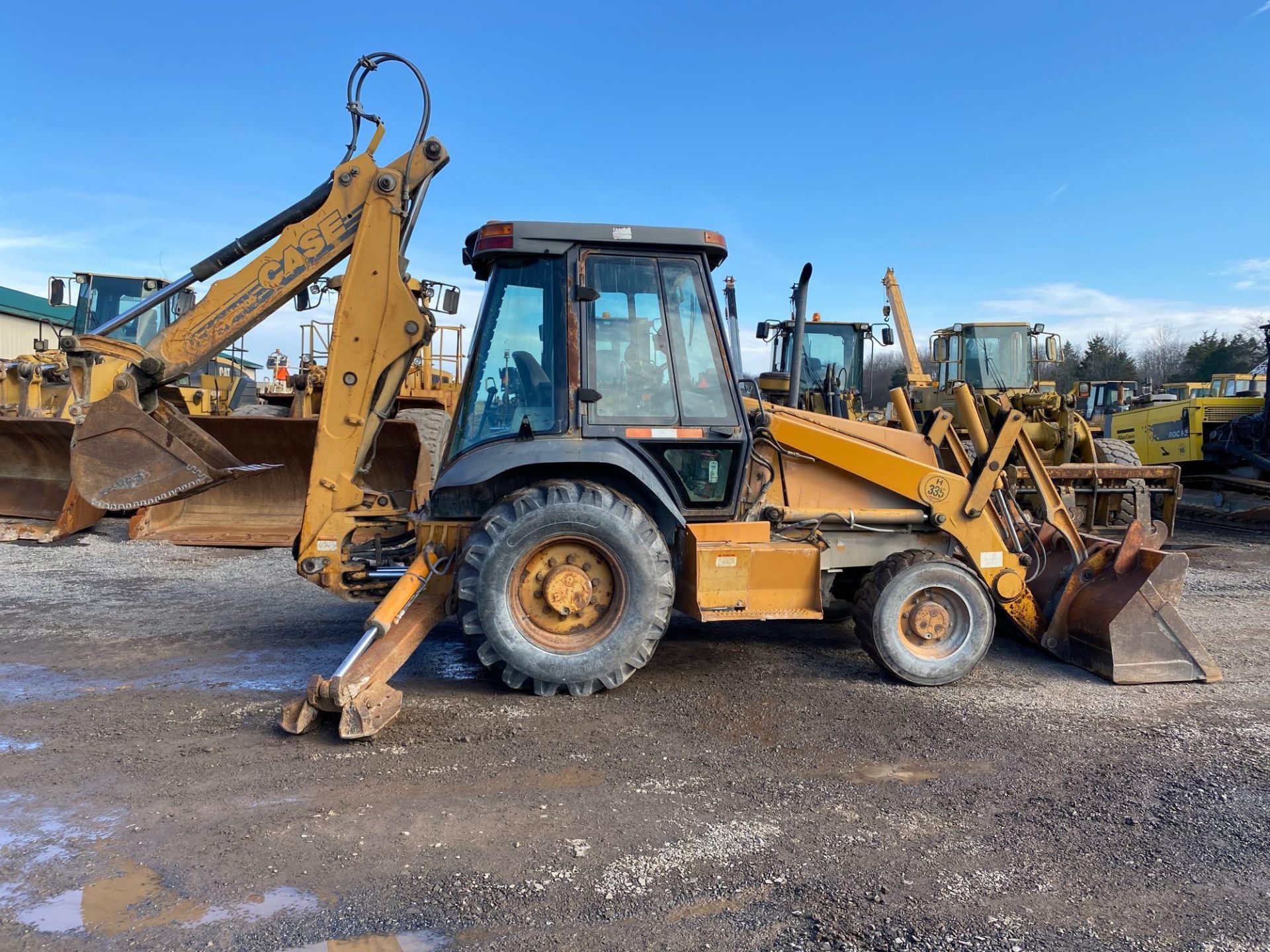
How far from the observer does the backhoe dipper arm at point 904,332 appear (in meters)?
12.6

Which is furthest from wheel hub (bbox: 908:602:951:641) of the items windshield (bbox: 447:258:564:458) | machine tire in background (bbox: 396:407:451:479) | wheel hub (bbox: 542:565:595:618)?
machine tire in background (bbox: 396:407:451:479)

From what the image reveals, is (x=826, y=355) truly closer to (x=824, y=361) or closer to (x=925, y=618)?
(x=824, y=361)

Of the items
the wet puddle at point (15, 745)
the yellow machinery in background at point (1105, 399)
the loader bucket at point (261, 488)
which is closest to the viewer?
the wet puddle at point (15, 745)

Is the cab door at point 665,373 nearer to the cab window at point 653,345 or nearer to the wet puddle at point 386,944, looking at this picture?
the cab window at point 653,345

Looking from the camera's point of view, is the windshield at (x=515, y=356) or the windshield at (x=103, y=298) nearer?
the windshield at (x=515, y=356)

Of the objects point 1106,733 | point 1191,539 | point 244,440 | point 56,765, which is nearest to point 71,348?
point 56,765

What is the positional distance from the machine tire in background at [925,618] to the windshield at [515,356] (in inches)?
79.9

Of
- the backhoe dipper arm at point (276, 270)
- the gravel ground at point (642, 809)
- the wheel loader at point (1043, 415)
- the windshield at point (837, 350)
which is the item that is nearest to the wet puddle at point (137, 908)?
the gravel ground at point (642, 809)

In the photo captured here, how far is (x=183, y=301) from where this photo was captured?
11062 mm

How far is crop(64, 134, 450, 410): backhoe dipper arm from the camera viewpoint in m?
4.88

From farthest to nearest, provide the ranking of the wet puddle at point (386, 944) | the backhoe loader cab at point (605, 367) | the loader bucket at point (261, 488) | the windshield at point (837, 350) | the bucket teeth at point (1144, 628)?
the windshield at point (837, 350) → the loader bucket at point (261, 488) → the bucket teeth at point (1144, 628) → the backhoe loader cab at point (605, 367) → the wet puddle at point (386, 944)

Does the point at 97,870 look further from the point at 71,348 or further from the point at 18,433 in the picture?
the point at 18,433

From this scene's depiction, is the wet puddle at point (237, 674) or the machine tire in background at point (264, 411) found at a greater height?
the machine tire in background at point (264, 411)

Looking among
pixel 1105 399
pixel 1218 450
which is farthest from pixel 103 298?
pixel 1105 399
